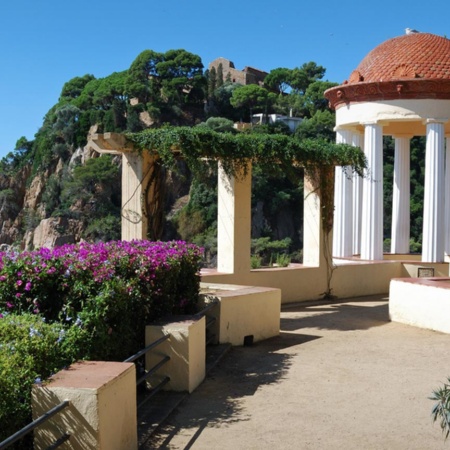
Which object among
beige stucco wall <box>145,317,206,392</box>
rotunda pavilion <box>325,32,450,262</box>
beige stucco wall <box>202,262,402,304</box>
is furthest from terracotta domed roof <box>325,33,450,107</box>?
beige stucco wall <box>145,317,206,392</box>

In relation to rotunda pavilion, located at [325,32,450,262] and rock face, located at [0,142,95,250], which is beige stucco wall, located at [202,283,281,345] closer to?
rotunda pavilion, located at [325,32,450,262]

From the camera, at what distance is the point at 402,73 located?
17.0 m

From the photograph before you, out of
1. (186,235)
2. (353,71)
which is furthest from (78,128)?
(353,71)

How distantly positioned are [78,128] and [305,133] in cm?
3302

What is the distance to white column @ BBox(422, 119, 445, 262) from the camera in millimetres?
16844

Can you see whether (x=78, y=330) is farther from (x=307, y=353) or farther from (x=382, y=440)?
(x=307, y=353)

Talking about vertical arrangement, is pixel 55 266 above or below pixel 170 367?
above

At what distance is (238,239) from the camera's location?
1326cm

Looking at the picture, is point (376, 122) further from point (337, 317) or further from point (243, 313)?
point (243, 313)

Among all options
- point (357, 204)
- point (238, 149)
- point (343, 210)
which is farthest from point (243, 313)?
point (357, 204)

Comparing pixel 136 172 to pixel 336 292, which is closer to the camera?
pixel 136 172

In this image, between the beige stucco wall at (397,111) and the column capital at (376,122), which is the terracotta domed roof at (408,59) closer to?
the beige stucco wall at (397,111)

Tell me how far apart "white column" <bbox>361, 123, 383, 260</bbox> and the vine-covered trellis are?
9.14 feet

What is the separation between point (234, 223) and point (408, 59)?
770 centimetres
